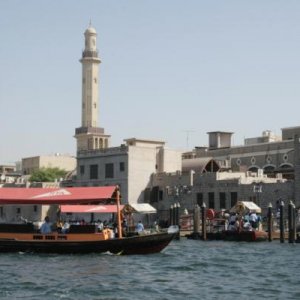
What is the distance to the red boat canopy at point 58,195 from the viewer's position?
36.9m

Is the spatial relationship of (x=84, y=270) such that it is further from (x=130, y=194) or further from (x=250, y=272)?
(x=130, y=194)

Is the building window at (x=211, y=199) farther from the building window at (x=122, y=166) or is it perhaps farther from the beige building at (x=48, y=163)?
the beige building at (x=48, y=163)

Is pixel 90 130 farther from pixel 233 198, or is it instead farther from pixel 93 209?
pixel 93 209

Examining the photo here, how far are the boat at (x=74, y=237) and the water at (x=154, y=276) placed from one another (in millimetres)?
594

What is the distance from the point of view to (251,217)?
54.0 metres

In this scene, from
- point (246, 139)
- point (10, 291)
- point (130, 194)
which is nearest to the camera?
point (10, 291)

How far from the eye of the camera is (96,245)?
117 ft

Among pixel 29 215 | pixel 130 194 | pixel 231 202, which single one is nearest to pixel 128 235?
pixel 231 202

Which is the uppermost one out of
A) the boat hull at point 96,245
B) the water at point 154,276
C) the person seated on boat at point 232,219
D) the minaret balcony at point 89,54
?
the minaret balcony at point 89,54

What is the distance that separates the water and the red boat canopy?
280 centimetres

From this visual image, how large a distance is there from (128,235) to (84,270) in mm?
8703

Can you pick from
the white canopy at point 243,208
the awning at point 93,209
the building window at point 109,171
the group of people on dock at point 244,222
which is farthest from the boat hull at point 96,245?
the building window at point 109,171

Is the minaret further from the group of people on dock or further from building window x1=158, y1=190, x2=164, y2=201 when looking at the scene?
the group of people on dock

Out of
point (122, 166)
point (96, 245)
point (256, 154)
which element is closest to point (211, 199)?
point (122, 166)
